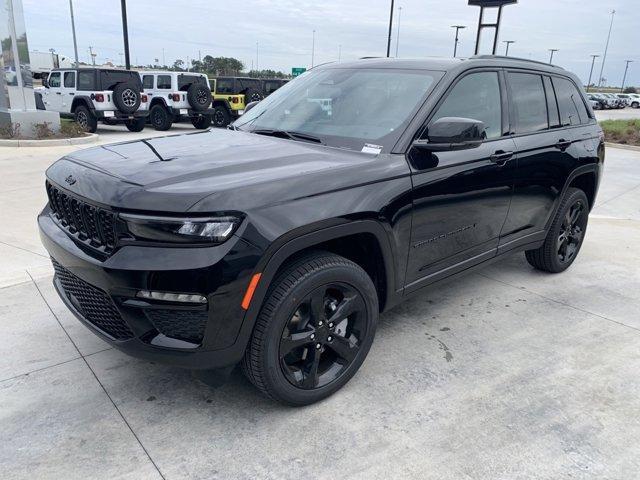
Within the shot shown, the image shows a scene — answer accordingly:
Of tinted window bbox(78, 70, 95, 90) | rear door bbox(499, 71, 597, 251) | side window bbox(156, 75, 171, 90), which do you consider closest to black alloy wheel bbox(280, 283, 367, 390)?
rear door bbox(499, 71, 597, 251)

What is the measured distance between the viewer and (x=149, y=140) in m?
3.31

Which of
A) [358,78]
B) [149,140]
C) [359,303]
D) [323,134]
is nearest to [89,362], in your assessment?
[149,140]

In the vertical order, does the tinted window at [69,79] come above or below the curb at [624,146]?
above

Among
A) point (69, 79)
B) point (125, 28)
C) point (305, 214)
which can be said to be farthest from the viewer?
point (125, 28)

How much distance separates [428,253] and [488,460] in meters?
1.22

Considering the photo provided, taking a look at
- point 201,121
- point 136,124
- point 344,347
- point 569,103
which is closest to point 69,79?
point 136,124

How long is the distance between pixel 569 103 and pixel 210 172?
11.6 ft

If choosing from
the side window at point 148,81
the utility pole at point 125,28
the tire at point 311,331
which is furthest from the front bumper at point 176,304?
the utility pole at point 125,28

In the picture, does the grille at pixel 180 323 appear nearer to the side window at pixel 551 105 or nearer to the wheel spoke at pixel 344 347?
the wheel spoke at pixel 344 347

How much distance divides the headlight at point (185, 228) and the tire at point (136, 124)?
1504 centimetres

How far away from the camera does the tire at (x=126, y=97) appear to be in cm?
1476

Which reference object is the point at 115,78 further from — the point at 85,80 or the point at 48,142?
the point at 48,142

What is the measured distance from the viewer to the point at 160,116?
16.9 metres

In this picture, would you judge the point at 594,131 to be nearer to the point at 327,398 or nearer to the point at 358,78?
the point at 358,78
